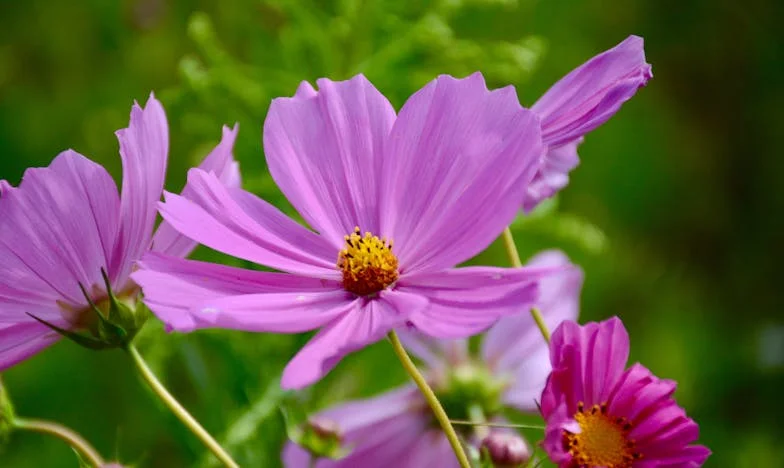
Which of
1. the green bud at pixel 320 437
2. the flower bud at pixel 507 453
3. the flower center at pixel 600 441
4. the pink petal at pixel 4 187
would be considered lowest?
the flower center at pixel 600 441

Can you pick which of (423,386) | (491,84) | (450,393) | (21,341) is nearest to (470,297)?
(423,386)

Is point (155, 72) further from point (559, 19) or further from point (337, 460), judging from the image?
point (337, 460)

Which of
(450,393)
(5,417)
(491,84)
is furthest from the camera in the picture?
(491,84)

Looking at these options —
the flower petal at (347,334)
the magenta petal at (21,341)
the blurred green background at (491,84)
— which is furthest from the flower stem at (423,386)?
the blurred green background at (491,84)

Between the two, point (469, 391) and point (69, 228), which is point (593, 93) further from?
point (469, 391)

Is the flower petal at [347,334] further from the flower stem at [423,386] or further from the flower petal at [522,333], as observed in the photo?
the flower petal at [522,333]

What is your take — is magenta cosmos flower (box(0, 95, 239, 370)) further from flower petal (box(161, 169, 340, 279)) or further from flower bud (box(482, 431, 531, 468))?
flower bud (box(482, 431, 531, 468))

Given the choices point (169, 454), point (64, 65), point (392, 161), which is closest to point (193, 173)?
point (392, 161)

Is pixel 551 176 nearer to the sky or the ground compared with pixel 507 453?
nearer to the sky
